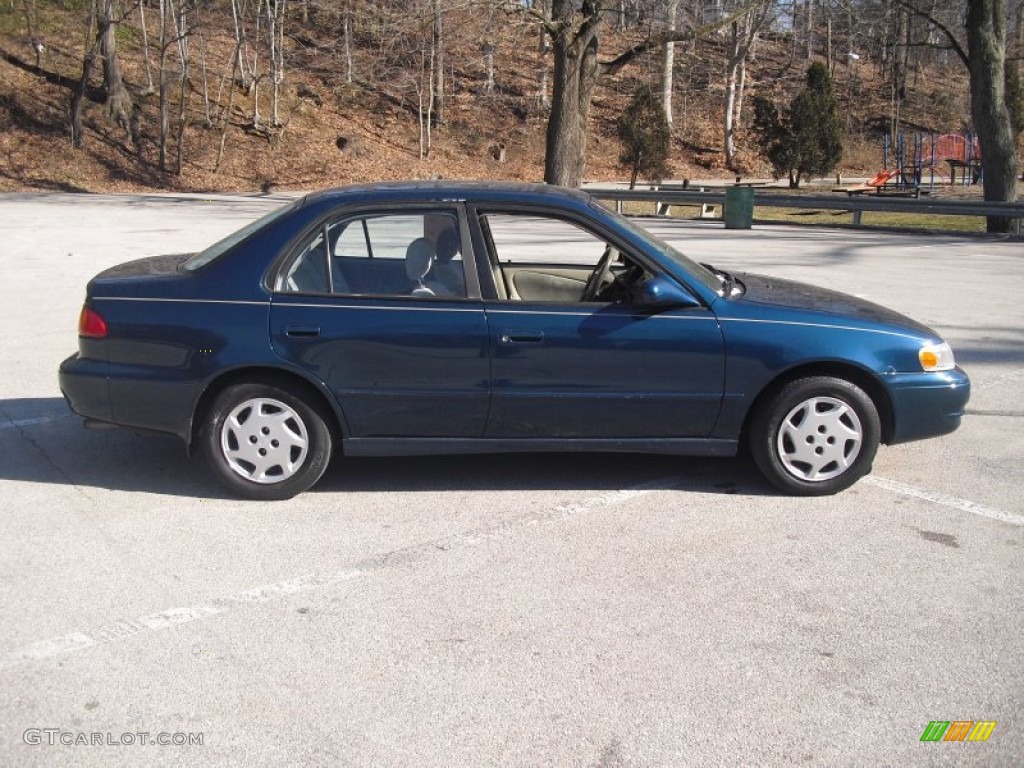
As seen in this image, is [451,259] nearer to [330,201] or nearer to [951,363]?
[330,201]

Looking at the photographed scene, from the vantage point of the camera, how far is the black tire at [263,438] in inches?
213

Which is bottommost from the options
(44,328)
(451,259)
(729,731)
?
(729,731)

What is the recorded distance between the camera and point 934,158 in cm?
3719

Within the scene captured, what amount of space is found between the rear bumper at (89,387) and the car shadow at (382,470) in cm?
17

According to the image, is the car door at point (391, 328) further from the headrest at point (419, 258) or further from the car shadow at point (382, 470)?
the car shadow at point (382, 470)

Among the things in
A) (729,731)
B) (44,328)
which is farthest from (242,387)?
(44,328)

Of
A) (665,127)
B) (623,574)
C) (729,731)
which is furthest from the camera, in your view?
(665,127)

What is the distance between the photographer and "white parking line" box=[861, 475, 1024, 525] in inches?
211

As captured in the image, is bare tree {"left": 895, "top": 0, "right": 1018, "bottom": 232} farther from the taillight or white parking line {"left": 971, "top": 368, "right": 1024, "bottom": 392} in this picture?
the taillight

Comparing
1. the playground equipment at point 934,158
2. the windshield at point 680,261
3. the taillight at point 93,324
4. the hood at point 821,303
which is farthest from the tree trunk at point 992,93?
the taillight at point 93,324

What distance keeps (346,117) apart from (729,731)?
43005mm

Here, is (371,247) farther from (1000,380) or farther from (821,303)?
(1000,380)

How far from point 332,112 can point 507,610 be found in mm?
41899

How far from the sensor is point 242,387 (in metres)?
5.38
